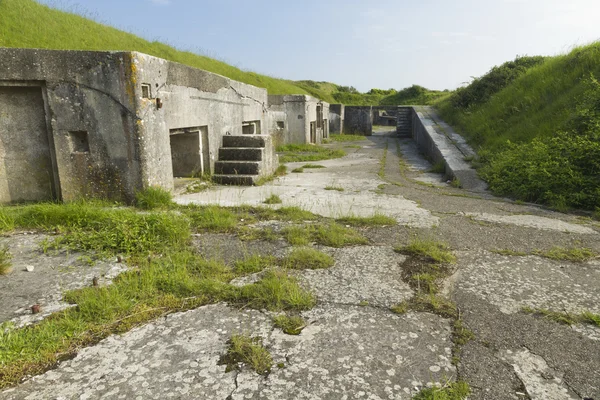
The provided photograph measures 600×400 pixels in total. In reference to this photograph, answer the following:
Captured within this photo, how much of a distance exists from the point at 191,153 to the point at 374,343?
5654 mm

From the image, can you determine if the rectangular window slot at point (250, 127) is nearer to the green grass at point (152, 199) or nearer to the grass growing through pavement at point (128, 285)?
the green grass at point (152, 199)

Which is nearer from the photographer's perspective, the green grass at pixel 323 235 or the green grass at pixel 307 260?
the green grass at pixel 307 260

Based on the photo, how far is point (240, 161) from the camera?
7320 millimetres

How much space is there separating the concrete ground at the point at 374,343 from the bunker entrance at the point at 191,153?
351 centimetres

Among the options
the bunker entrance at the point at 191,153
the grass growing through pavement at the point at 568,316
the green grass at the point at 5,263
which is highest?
the bunker entrance at the point at 191,153

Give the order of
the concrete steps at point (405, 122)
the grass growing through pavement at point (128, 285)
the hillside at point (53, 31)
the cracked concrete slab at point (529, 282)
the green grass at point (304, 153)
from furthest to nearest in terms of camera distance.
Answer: the concrete steps at point (405, 122) → the green grass at point (304, 153) → the hillside at point (53, 31) → the cracked concrete slab at point (529, 282) → the grass growing through pavement at point (128, 285)

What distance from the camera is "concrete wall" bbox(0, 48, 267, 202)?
4.75 metres

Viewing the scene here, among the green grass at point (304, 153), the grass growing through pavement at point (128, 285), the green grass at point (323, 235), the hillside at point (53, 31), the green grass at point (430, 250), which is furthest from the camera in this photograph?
the green grass at point (304, 153)

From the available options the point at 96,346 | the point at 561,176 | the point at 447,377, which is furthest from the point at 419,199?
the point at 96,346

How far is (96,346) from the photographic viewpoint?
2.20 m

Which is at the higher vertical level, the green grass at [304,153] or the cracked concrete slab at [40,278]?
the green grass at [304,153]

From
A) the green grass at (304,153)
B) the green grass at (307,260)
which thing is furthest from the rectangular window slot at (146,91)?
the green grass at (304,153)

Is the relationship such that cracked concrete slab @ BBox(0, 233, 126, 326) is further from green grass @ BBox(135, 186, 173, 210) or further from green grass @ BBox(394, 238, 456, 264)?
green grass @ BBox(394, 238, 456, 264)

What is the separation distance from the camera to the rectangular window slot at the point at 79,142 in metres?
5.02
